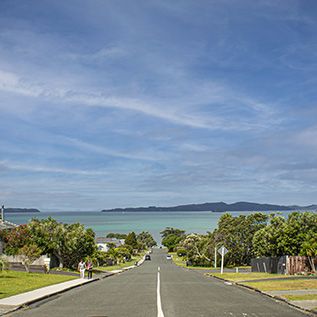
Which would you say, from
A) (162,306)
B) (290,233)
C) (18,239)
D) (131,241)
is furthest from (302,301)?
(131,241)

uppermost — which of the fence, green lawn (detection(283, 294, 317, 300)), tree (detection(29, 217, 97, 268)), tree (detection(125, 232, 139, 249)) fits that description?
tree (detection(29, 217, 97, 268))

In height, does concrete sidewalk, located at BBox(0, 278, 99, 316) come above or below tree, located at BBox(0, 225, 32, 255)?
below

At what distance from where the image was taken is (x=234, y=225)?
240ft

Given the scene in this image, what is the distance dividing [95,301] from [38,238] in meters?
26.2

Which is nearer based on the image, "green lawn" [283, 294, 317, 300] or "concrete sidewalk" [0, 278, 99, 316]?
"concrete sidewalk" [0, 278, 99, 316]

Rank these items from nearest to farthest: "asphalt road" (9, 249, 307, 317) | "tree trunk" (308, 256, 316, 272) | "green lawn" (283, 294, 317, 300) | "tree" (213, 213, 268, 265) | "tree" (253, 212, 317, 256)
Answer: "asphalt road" (9, 249, 307, 317), "green lawn" (283, 294, 317, 300), "tree trunk" (308, 256, 316, 272), "tree" (253, 212, 317, 256), "tree" (213, 213, 268, 265)

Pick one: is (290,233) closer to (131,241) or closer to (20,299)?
(20,299)

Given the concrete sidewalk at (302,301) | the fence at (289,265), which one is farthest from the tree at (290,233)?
the concrete sidewalk at (302,301)

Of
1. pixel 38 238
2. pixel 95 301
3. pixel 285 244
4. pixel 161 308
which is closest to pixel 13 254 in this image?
pixel 38 238

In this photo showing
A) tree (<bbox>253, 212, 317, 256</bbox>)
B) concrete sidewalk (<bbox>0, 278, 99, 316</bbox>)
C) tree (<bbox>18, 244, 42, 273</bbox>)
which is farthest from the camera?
tree (<bbox>253, 212, 317, 256</bbox>)

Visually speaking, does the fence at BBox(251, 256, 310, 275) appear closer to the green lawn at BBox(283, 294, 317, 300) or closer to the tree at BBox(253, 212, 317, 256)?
the tree at BBox(253, 212, 317, 256)

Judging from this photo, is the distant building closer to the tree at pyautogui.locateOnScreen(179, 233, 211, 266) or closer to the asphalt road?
the tree at pyautogui.locateOnScreen(179, 233, 211, 266)

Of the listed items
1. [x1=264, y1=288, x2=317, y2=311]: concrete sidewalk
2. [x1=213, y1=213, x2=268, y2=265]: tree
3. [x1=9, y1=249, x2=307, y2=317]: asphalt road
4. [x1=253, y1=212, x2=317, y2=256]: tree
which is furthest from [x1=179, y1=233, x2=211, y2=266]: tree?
[x1=9, y1=249, x2=307, y2=317]: asphalt road

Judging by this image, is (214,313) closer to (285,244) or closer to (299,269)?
(299,269)
